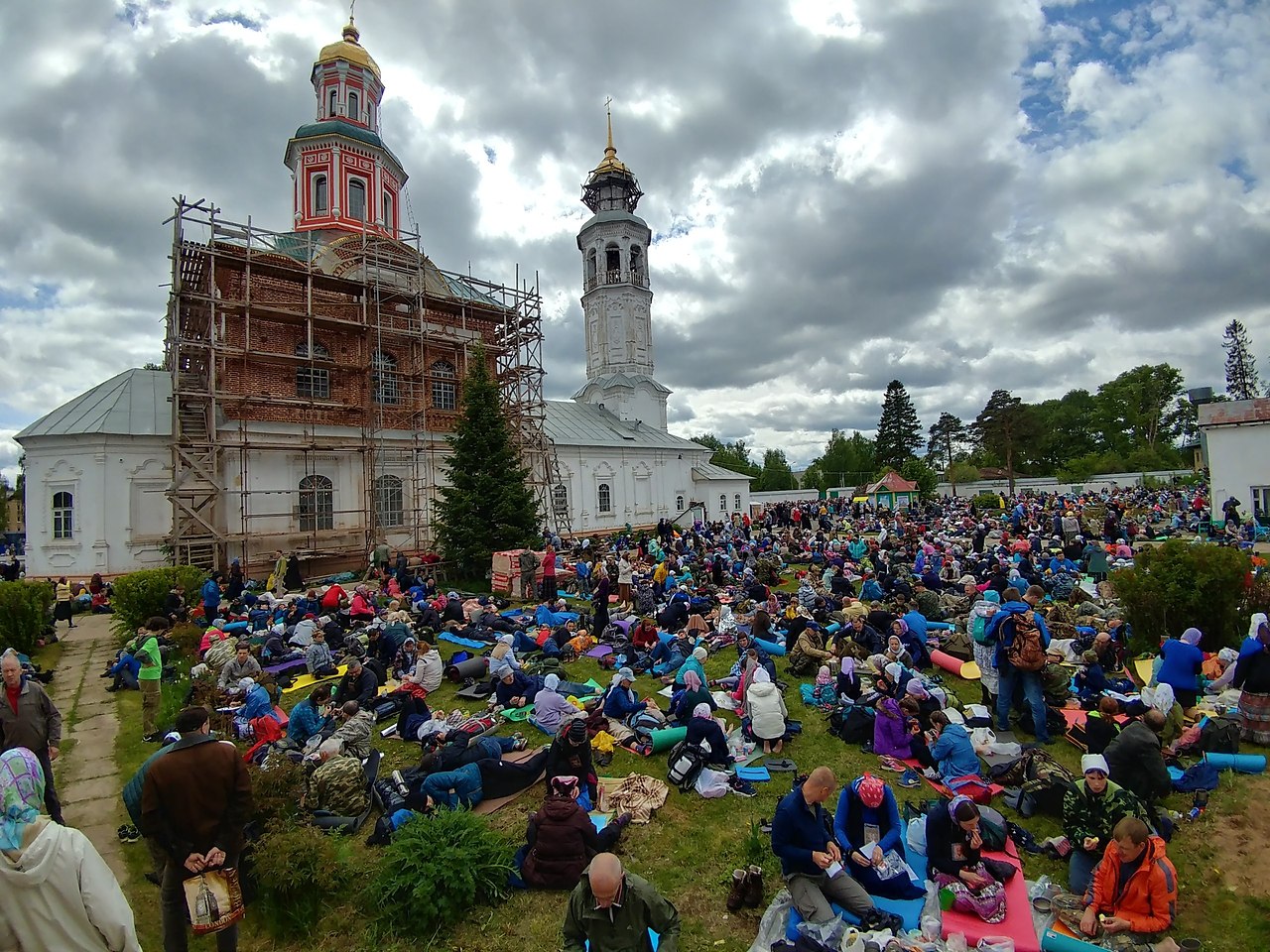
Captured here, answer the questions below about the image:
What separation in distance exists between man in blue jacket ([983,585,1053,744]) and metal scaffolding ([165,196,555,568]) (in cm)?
1581

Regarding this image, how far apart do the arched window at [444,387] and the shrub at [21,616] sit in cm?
1440

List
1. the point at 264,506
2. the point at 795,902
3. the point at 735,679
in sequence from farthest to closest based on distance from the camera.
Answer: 1. the point at 264,506
2. the point at 735,679
3. the point at 795,902

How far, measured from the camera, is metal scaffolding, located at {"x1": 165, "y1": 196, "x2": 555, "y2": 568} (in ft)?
63.4

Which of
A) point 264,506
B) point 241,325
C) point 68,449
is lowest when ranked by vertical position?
point 264,506

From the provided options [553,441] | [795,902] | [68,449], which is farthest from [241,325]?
[795,902]

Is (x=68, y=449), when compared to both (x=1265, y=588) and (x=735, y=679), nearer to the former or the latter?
(x=735, y=679)

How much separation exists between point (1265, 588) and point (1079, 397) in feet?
237

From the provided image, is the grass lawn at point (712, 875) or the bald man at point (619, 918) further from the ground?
the bald man at point (619, 918)

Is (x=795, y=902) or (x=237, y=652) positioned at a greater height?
(x=237, y=652)

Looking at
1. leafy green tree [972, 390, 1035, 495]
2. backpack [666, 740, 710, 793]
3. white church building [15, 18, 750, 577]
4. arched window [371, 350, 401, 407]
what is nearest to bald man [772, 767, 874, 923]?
backpack [666, 740, 710, 793]

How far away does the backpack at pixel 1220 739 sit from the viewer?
6.58 meters

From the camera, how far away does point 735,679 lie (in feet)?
32.1

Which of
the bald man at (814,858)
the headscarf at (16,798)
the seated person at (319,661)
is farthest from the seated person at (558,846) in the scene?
the seated person at (319,661)

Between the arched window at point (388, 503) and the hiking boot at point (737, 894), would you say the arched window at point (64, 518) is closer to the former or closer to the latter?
the arched window at point (388, 503)
